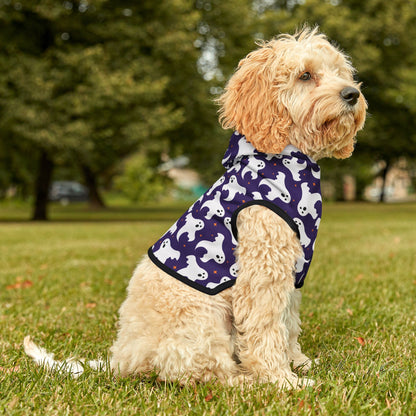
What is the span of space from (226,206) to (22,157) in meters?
25.5

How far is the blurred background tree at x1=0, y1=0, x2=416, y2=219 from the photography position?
1739cm

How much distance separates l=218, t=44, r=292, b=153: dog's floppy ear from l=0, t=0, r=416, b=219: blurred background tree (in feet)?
47.9

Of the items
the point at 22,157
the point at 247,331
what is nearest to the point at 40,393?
the point at 247,331

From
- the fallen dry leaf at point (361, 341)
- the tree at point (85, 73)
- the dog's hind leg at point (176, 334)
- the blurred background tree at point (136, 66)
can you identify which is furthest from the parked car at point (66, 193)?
the dog's hind leg at point (176, 334)

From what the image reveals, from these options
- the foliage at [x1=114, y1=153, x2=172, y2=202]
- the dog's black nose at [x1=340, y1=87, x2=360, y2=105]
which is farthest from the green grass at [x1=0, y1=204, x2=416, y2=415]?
the foliage at [x1=114, y1=153, x2=172, y2=202]

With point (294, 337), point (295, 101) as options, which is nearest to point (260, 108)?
point (295, 101)

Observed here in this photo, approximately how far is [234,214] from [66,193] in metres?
47.0

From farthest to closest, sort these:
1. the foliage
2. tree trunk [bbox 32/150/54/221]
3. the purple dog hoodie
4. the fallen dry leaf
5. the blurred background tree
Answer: the foliage < tree trunk [bbox 32/150/54/221] < the blurred background tree < the fallen dry leaf < the purple dog hoodie

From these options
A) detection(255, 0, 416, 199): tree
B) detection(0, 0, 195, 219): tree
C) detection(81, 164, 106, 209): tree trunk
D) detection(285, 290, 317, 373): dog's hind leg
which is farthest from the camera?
detection(81, 164, 106, 209): tree trunk

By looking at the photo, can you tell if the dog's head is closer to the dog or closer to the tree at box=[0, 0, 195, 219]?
the dog

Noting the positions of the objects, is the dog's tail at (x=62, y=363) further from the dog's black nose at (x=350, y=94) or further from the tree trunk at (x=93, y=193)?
the tree trunk at (x=93, y=193)

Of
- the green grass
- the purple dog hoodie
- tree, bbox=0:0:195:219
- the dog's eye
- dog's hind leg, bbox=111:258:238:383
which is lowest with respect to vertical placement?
the green grass

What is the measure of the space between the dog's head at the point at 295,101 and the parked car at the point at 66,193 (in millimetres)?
46053

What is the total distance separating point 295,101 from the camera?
308 centimetres
